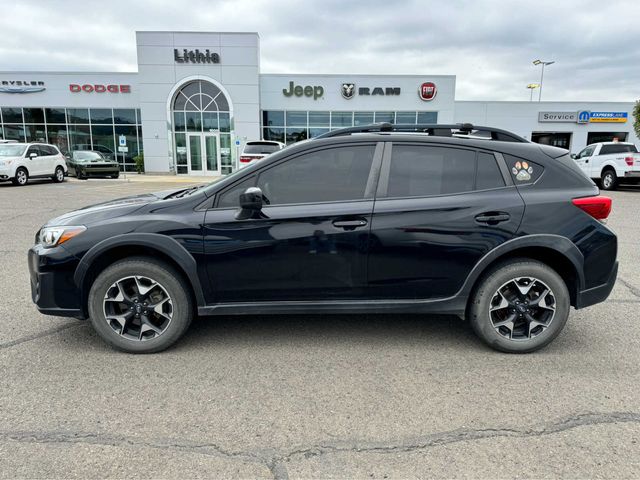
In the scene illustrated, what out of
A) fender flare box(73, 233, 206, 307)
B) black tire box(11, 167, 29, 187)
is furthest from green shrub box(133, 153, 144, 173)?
fender flare box(73, 233, 206, 307)

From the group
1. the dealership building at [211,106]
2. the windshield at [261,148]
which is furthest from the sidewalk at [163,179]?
the windshield at [261,148]

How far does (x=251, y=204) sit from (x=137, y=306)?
123 cm

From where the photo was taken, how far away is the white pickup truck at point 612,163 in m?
16.3

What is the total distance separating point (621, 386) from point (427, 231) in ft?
5.62

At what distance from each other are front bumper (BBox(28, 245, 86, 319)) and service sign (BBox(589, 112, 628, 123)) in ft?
113

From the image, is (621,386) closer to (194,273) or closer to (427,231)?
(427,231)

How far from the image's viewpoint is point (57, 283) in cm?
336

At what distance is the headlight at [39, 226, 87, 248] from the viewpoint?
337 centimetres

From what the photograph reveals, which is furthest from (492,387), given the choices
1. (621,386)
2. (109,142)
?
(109,142)

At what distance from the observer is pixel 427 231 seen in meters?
3.38

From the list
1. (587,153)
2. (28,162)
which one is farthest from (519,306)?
(28,162)

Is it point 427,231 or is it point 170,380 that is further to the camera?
point 427,231

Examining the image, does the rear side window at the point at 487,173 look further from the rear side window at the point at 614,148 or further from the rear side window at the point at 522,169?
the rear side window at the point at 614,148

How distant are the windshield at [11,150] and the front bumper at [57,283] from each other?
18.3 m
